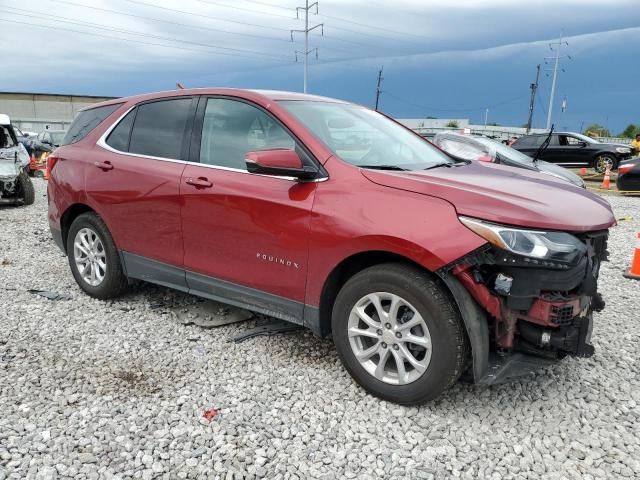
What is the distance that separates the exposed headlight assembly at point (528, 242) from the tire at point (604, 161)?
17.0 m

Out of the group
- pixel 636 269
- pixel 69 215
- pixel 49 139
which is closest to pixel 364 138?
pixel 69 215

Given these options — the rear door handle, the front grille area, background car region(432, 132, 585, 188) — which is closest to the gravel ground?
the front grille area

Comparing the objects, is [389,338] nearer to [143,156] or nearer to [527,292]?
[527,292]

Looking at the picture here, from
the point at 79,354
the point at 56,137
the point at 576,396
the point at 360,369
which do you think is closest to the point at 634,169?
the point at 576,396

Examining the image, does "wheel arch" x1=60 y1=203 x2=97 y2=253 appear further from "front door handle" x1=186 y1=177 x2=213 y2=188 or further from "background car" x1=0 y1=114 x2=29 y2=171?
"background car" x1=0 y1=114 x2=29 y2=171

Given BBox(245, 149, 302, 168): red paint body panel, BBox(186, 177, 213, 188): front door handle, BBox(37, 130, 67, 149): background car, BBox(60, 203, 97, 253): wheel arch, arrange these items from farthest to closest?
BBox(37, 130, 67, 149): background car
BBox(60, 203, 97, 253): wheel arch
BBox(186, 177, 213, 188): front door handle
BBox(245, 149, 302, 168): red paint body panel

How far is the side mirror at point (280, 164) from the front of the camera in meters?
3.09

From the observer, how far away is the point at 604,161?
57.3ft

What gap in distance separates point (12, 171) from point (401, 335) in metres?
9.70

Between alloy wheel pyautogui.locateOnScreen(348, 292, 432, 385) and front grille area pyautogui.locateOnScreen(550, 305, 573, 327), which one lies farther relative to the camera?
alloy wheel pyautogui.locateOnScreen(348, 292, 432, 385)

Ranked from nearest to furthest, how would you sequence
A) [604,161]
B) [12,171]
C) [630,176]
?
[12,171] < [630,176] < [604,161]

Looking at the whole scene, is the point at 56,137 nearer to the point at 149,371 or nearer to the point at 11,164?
the point at 11,164

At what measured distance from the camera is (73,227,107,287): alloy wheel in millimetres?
4629

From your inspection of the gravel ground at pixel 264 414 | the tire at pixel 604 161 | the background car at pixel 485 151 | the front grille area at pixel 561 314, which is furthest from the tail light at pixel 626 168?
the front grille area at pixel 561 314
